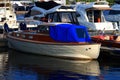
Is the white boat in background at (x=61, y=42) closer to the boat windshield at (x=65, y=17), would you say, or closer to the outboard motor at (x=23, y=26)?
the outboard motor at (x=23, y=26)

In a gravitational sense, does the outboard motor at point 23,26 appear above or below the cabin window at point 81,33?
below

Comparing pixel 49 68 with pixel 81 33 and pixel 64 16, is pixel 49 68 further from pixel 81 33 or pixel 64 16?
pixel 64 16

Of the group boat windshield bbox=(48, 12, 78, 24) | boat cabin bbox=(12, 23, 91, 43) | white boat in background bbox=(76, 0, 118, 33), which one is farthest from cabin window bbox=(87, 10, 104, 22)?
boat cabin bbox=(12, 23, 91, 43)

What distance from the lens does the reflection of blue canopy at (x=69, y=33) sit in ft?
101

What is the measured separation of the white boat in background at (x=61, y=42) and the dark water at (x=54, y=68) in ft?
1.47

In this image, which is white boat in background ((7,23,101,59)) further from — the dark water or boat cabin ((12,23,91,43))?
the dark water

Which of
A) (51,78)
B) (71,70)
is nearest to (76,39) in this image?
(71,70)

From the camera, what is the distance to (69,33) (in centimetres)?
3083

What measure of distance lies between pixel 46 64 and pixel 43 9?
2125cm

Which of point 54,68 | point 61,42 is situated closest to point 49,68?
point 54,68

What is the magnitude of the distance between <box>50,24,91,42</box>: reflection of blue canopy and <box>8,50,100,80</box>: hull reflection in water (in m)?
1.43

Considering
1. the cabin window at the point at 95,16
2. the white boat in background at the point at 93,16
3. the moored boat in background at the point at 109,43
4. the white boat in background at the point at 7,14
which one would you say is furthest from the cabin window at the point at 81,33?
the white boat in background at the point at 7,14

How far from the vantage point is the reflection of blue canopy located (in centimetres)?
3070

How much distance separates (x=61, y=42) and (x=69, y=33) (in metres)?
0.79
